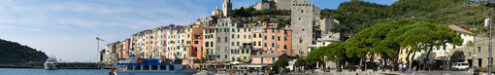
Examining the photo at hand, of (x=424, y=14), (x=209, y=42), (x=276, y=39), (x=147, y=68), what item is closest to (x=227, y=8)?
(x=209, y=42)

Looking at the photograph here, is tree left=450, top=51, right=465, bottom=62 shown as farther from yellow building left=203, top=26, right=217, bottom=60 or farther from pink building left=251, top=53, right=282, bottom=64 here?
yellow building left=203, top=26, right=217, bottom=60

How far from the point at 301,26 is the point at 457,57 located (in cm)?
4838

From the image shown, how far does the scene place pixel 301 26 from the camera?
344 feet

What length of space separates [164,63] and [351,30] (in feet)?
332

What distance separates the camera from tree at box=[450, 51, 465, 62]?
57266 millimetres

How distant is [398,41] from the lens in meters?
48.7

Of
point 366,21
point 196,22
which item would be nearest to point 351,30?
point 366,21

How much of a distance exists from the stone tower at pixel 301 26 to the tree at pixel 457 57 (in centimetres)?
4501

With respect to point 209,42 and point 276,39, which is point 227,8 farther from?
point 276,39

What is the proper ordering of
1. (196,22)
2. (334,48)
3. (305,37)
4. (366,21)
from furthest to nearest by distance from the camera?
1. (366,21)
2. (196,22)
3. (305,37)
4. (334,48)

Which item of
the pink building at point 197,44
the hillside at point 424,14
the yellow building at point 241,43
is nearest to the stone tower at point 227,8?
the hillside at point 424,14

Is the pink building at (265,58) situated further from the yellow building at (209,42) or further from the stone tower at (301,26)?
the yellow building at (209,42)

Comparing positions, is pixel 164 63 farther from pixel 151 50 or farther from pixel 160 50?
pixel 151 50

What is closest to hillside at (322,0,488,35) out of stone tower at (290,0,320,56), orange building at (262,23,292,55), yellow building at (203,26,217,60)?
stone tower at (290,0,320,56)
